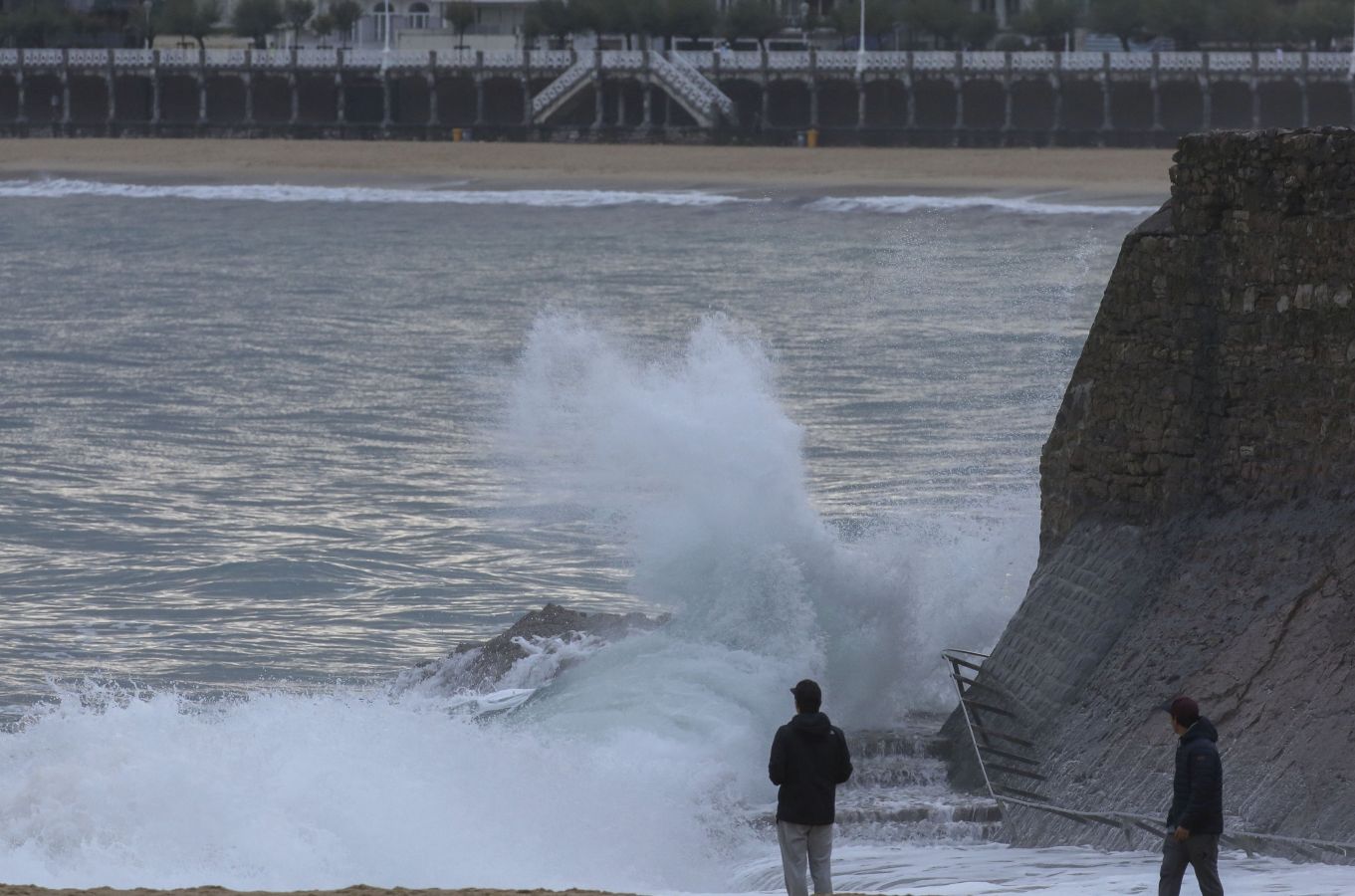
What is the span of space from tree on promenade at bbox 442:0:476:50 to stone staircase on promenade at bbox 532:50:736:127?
12639 millimetres

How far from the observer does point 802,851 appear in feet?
25.2

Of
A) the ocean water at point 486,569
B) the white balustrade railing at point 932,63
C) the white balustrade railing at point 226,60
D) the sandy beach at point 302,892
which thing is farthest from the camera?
the white balustrade railing at point 226,60

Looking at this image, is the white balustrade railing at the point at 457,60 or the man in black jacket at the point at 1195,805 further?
the white balustrade railing at the point at 457,60

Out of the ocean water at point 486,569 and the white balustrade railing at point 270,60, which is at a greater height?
the white balustrade railing at point 270,60

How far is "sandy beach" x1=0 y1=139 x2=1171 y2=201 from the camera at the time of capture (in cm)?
6438

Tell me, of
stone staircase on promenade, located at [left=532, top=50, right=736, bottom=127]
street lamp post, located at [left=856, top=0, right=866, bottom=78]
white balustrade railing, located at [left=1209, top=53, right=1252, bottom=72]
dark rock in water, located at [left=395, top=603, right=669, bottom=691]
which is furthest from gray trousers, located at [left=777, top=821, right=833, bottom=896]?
white balustrade railing, located at [left=1209, top=53, right=1252, bottom=72]

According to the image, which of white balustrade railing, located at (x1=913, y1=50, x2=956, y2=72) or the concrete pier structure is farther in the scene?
white balustrade railing, located at (x1=913, y1=50, x2=956, y2=72)

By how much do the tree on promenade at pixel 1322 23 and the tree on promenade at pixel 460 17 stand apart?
118 feet

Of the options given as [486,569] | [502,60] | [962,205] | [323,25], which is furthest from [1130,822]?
[323,25]

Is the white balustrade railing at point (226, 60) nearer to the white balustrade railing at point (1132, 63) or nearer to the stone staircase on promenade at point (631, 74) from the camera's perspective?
the stone staircase on promenade at point (631, 74)

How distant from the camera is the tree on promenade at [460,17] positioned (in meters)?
88.6

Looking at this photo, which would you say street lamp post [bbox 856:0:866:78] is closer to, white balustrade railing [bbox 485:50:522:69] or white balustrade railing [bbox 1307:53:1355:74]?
white balustrade railing [bbox 485:50:522:69]

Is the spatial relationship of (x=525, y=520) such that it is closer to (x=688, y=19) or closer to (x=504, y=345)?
(x=504, y=345)

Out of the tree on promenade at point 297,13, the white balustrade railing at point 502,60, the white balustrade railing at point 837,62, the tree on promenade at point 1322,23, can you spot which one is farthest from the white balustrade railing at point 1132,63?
the tree on promenade at point 297,13
